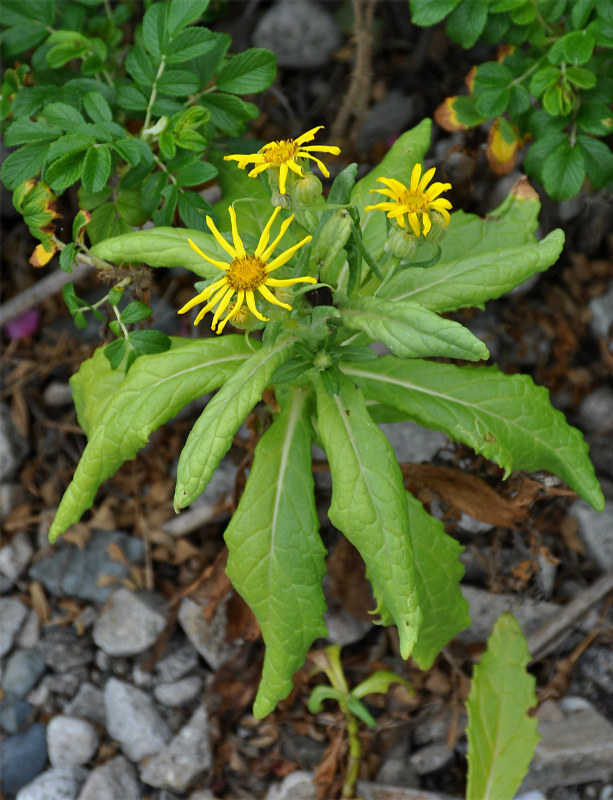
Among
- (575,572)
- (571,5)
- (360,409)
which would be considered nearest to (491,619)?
(575,572)

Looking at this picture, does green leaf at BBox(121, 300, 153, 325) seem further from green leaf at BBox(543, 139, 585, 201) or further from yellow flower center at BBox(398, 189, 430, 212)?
green leaf at BBox(543, 139, 585, 201)

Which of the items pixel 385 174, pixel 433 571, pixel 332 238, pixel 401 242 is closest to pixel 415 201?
pixel 401 242

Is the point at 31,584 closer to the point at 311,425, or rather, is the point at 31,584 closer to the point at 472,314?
the point at 311,425

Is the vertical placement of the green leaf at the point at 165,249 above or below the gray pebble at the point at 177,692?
above

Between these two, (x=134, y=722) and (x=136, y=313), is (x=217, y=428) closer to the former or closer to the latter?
(x=136, y=313)

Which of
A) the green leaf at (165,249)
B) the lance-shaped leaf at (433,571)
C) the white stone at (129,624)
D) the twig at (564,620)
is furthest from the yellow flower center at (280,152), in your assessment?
the twig at (564,620)

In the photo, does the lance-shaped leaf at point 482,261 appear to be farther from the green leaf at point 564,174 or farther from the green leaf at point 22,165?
the green leaf at point 22,165
